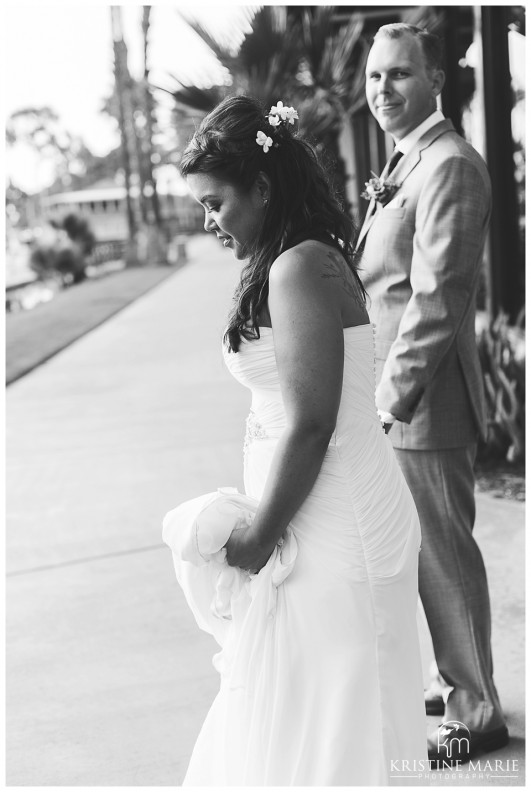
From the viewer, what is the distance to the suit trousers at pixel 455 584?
2904 mm

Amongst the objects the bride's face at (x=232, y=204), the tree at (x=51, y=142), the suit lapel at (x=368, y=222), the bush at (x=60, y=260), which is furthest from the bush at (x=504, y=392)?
the tree at (x=51, y=142)

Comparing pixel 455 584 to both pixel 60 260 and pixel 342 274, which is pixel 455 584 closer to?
pixel 342 274

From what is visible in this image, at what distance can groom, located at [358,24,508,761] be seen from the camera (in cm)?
278

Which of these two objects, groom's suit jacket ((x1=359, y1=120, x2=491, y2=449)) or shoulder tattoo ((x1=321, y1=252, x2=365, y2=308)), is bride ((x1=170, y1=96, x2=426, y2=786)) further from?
groom's suit jacket ((x1=359, y1=120, x2=491, y2=449))

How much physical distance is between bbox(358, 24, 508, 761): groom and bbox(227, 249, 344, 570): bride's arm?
2.96 feet

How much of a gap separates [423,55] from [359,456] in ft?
4.89

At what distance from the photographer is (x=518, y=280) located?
7.56 metres

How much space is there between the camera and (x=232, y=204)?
1.96m

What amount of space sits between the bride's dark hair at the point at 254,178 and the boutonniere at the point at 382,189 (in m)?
0.98

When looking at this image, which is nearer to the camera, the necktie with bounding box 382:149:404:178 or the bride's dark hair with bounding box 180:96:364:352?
the bride's dark hair with bounding box 180:96:364:352

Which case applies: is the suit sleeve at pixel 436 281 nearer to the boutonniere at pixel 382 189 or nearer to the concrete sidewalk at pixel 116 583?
the boutonniere at pixel 382 189

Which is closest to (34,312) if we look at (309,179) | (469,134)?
(469,134)

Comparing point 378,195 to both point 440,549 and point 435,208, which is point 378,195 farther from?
point 440,549
